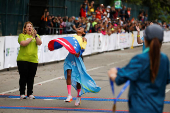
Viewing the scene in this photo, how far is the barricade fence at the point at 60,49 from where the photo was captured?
47.6 ft

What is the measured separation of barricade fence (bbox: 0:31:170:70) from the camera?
14508mm

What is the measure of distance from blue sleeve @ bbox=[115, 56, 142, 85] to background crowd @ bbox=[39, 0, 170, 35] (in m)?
12.7

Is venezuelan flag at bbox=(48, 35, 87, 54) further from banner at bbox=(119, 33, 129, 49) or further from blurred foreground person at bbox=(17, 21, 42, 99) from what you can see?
banner at bbox=(119, 33, 129, 49)

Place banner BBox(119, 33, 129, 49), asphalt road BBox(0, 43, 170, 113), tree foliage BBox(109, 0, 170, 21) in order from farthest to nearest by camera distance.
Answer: tree foliage BBox(109, 0, 170, 21), banner BBox(119, 33, 129, 49), asphalt road BBox(0, 43, 170, 113)

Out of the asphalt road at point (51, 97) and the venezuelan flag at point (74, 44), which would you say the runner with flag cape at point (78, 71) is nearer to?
the venezuelan flag at point (74, 44)

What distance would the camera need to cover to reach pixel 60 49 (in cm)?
1872

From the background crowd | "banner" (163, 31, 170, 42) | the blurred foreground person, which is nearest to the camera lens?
the blurred foreground person

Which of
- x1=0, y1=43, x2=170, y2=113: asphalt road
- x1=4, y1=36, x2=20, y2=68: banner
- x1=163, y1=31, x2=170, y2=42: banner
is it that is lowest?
x1=163, y1=31, x2=170, y2=42: banner

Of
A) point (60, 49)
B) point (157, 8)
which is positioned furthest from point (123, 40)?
point (157, 8)

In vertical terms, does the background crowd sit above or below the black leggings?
above

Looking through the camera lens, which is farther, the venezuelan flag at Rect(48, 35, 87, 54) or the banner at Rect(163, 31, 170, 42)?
the banner at Rect(163, 31, 170, 42)

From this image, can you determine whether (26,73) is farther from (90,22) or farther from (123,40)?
(123,40)

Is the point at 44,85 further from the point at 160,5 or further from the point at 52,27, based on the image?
the point at 160,5

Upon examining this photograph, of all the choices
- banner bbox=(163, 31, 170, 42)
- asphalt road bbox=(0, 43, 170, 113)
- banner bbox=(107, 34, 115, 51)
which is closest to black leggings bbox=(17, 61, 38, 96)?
asphalt road bbox=(0, 43, 170, 113)
